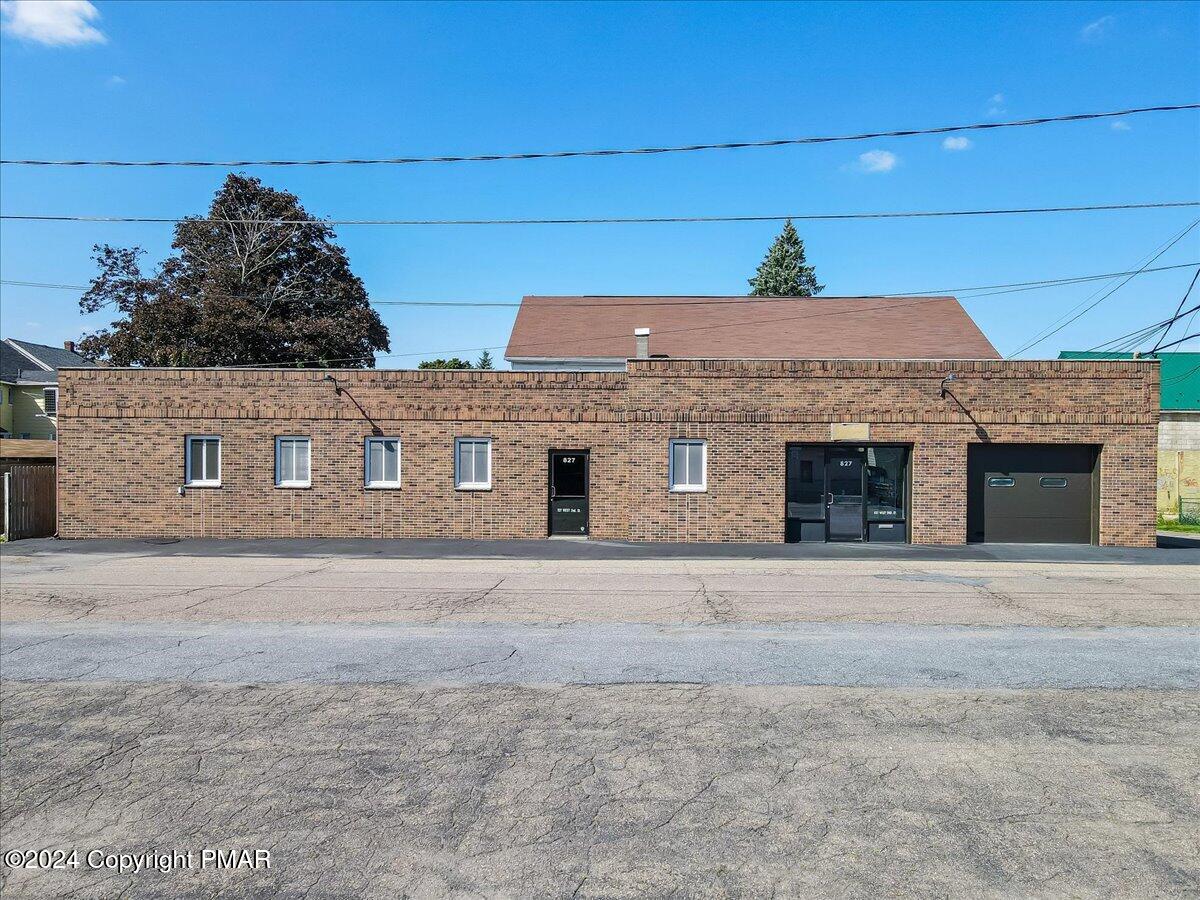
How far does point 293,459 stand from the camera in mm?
19297

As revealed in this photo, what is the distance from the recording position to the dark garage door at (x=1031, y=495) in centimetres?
1875

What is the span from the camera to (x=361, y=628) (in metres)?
9.08

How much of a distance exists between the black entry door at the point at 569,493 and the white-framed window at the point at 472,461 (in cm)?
163

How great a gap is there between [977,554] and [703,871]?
1513cm

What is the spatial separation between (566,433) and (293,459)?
6.92m

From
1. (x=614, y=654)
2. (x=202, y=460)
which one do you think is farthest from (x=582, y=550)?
(x=202, y=460)

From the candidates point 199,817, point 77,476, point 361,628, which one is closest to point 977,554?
point 361,628

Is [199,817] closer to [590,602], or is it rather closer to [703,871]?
[703,871]

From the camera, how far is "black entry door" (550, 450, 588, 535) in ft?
63.2

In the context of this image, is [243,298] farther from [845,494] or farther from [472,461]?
[845,494]

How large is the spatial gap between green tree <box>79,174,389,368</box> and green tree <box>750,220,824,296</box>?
37.3 metres

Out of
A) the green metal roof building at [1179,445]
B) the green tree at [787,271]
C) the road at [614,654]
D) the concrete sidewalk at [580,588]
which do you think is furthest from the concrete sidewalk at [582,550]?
the green tree at [787,271]

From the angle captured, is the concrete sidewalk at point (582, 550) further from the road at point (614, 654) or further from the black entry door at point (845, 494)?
the road at point (614, 654)

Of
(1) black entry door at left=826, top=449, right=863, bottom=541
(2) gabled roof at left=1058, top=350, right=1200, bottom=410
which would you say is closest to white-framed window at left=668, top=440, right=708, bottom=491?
(1) black entry door at left=826, top=449, right=863, bottom=541
